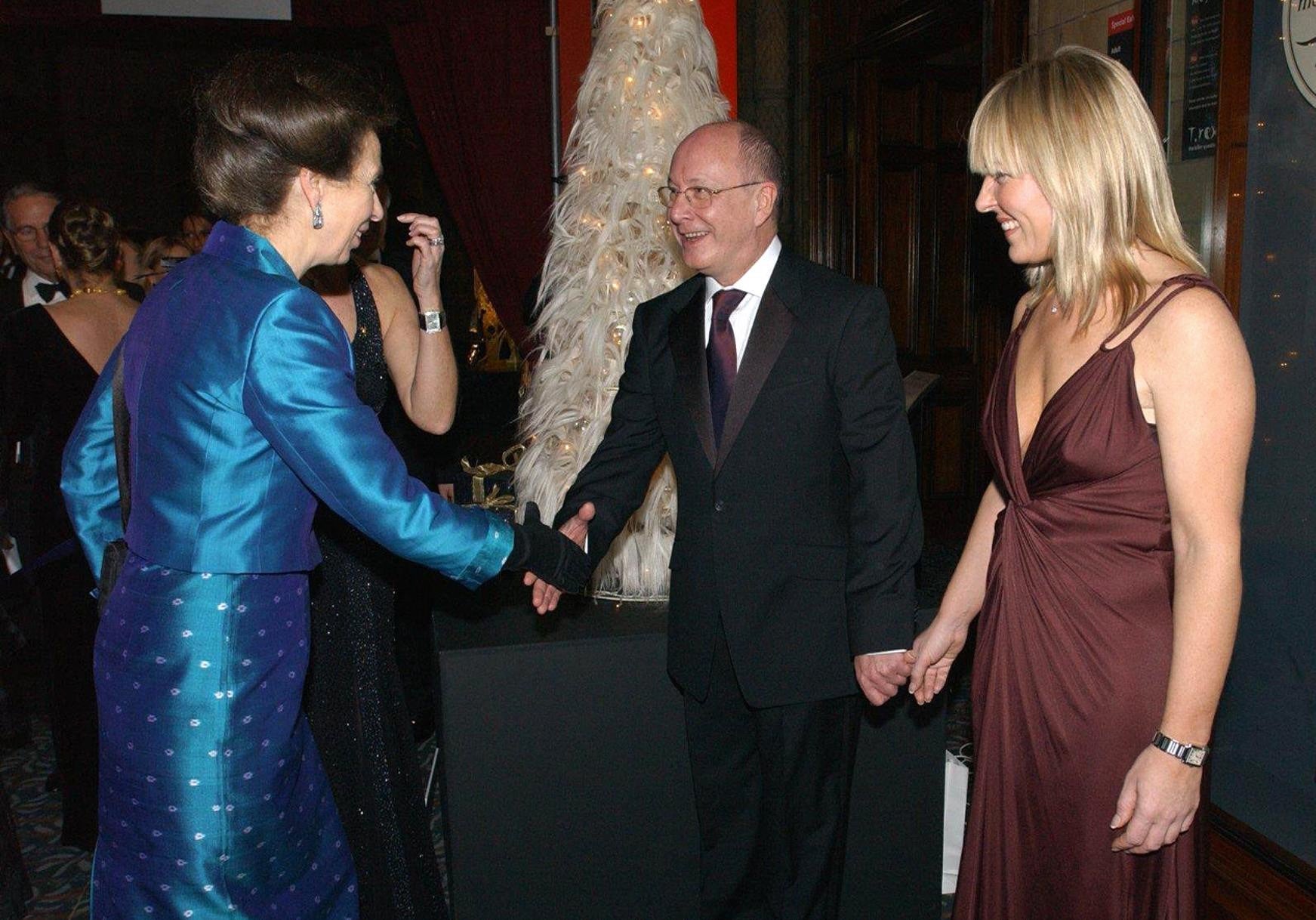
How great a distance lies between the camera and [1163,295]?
5.00ft

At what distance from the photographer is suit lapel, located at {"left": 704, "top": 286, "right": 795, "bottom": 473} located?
2.10 meters

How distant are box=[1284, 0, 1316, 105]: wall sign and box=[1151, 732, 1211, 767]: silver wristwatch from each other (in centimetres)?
207

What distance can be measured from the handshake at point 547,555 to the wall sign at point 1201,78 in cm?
238

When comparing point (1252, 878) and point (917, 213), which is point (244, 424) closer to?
point (1252, 878)

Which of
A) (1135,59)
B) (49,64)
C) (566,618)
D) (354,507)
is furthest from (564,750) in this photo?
(49,64)

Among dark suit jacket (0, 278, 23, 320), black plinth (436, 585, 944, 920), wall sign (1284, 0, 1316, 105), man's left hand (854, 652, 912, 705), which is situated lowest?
black plinth (436, 585, 944, 920)

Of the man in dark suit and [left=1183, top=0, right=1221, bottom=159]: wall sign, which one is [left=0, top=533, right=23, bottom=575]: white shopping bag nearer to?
the man in dark suit

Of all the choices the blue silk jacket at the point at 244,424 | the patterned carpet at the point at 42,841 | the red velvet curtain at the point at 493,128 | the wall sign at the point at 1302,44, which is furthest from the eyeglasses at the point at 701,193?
the red velvet curtain at the point at 493,128

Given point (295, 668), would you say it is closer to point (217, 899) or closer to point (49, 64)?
point (217, 899)

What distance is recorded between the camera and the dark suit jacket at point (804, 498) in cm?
204

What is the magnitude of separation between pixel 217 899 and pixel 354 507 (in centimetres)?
59

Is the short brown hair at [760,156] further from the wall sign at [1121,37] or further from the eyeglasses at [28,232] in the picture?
the eyeglasses at [28,232]

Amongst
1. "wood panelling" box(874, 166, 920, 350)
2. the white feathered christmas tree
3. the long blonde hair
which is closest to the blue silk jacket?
the long blonde hair

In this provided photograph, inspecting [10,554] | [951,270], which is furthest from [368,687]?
[951,270]
